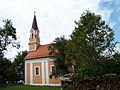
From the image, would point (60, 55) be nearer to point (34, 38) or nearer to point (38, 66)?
point (38, 66)

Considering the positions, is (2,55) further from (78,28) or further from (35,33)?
(35,33)

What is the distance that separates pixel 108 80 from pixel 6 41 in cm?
1882

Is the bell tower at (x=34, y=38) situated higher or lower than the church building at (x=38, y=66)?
higher

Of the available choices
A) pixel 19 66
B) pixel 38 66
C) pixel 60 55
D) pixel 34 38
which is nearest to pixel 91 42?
pixel 60 55

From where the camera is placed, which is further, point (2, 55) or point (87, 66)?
point (2, 55)

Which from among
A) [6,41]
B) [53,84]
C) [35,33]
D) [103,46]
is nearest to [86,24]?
[103,46]

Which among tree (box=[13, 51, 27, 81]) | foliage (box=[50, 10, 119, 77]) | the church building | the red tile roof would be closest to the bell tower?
the church building

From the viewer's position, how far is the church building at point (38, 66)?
1235 inches

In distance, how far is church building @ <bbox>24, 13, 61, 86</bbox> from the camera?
31375mm

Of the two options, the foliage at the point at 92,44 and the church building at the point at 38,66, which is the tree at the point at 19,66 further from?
the foliage at the point at 92,44

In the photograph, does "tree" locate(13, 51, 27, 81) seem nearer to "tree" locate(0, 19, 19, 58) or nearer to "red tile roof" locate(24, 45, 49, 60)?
"red tile roof" locate(24, 45, 49, 60)

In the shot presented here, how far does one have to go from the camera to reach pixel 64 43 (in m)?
25.0

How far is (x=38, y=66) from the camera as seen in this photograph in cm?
3306

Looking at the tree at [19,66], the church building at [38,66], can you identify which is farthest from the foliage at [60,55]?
the tree at [19,66]
